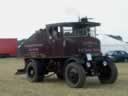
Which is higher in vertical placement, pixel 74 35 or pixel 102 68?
pixel 74 35

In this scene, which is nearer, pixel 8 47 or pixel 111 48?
pixel 111 48

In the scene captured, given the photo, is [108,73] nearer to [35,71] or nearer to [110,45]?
[35,71]

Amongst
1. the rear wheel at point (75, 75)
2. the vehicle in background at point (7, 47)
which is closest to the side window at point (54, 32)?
the rear wheel at point (75, 75)

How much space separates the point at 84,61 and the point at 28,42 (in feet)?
12.5

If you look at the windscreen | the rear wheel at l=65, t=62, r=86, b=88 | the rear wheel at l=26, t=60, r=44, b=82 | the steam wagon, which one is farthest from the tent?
the rear wheel at l=65, t=62, r=86, b=88

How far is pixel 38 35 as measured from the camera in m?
17.9

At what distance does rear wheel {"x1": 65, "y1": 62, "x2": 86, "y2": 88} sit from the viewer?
15.3 m

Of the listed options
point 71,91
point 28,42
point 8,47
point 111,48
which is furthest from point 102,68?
point 8,47

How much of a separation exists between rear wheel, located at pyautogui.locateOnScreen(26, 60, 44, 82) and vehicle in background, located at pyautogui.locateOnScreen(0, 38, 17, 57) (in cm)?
3896

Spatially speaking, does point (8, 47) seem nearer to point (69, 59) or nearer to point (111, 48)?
point (111, 48)

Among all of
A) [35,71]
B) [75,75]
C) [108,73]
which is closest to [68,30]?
[75,75]

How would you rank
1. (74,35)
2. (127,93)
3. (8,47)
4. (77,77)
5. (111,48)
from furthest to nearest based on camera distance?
(8,47) < (111,48) < (74,35) < (77,77) < (127,93)

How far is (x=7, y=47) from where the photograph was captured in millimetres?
57125

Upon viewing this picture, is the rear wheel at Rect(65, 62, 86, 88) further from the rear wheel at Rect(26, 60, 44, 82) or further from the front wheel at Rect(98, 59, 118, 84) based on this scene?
the rear wheel at Rect(26, 60, 44, 82)
